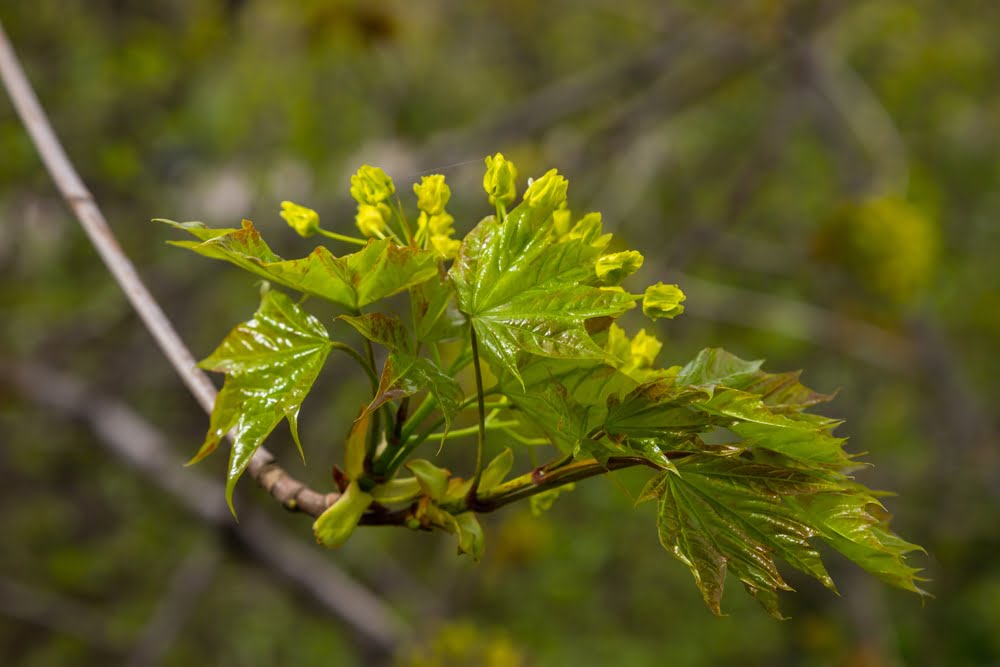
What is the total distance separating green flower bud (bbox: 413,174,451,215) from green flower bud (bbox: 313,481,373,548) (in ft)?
0.64

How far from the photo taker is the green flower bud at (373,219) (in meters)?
0.60

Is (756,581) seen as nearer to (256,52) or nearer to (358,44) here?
(358,44)

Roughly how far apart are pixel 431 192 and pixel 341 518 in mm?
226

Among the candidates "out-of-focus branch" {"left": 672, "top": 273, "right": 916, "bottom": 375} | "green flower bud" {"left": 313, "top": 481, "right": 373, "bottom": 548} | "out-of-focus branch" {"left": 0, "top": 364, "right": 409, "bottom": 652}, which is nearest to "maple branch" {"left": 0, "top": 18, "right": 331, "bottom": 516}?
"green flower bud" {"left": 313, "top": 481, "right": 373, "bottom": 548}

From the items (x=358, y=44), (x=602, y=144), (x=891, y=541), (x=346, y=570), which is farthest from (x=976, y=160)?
(x=891, y=541)

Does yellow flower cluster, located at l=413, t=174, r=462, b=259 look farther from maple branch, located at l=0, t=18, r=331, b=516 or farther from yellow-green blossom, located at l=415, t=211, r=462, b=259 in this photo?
maple branch, located at l=0, t=18, r=331, b=516

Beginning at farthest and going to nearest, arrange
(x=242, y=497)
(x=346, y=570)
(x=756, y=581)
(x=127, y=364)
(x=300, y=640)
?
(x=300, y=640)
(x=346, y=570)
(x=127, y=364)
(x=242, y=497)
(x=756, y=581)

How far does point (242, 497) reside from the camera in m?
2.08

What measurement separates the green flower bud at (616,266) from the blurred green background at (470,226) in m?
1.38

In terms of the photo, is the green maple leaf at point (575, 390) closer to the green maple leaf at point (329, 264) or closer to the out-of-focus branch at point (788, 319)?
the green maple leaf at point (329, 264)

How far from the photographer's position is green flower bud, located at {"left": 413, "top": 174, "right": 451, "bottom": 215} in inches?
22.8

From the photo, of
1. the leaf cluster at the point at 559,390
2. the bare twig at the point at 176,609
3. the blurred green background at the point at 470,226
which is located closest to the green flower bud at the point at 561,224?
the leaf cluster at the point at 559,390

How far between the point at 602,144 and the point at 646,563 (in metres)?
2.56


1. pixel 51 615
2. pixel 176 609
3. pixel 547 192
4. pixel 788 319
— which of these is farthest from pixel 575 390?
pixel 788 319
